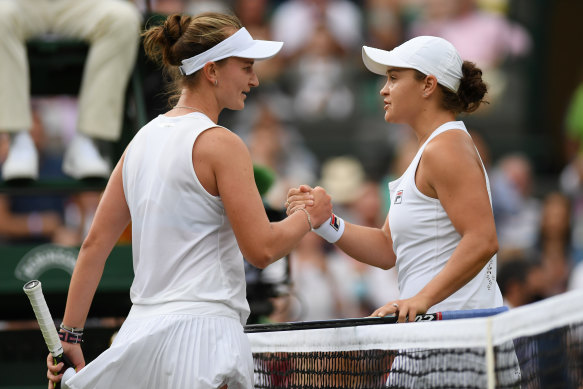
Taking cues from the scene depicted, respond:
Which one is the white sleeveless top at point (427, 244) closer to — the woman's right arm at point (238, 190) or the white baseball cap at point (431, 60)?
the white baseball cap at point (431, 60)

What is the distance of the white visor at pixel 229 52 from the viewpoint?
3457mm

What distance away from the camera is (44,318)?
3.41 metres

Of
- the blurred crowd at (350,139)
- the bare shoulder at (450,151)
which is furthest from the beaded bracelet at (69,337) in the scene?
the blurred crowd at (350,139)

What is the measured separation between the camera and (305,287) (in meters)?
8.69

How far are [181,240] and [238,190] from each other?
0.24 m

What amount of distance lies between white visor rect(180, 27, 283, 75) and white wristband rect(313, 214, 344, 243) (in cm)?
80

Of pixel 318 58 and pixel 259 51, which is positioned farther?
pixel 318 58

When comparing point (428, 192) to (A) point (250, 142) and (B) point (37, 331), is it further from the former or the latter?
(A) point (250, 142)

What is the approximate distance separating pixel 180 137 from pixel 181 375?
0.72 metres

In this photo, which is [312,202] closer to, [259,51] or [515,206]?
[259,51]

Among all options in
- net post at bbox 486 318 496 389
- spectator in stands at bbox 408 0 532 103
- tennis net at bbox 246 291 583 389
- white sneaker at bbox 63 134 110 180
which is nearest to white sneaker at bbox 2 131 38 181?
white sneaker at bbox 63 134 110 180

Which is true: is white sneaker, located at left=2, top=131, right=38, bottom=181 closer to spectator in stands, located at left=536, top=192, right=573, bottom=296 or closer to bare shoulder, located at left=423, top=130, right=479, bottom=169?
bare shoulder, located at left=423, top=130, right=479, bottom=169

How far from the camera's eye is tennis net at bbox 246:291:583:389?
295 cm

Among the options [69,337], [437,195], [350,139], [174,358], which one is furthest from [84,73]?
[350,139]
